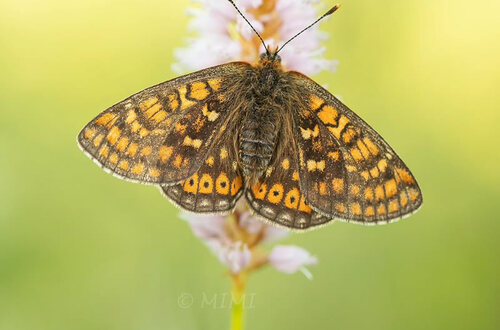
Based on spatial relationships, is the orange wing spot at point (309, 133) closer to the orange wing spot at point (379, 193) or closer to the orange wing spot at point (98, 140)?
the orange wing spot at point (379, 193)

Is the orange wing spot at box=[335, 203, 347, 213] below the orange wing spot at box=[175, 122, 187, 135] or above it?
below

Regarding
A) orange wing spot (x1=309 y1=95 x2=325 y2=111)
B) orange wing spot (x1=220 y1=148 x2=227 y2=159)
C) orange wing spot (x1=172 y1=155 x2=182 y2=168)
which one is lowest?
orange wing spot (x1=172 y1=155 x2=182 y2=168)

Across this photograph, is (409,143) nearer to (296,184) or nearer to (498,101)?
(498,101)

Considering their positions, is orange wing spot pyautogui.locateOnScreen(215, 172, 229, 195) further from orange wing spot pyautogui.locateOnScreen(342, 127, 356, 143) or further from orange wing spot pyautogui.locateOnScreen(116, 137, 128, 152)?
orange wing spot pyautogui.locateOnScreen(342, 127, 356, 143)

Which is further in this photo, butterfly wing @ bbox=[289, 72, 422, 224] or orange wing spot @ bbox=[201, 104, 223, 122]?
orange wing spot @ bbox=[201, 104, 223, 122]

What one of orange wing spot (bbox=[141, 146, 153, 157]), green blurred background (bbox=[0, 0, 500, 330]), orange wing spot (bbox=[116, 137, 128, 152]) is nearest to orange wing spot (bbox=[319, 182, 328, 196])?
orange wing spot (bbox=[141, 146, 153, 157])

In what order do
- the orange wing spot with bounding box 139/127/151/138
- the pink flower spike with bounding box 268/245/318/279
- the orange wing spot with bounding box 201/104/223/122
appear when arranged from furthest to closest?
1. the pink flower spike with bounding box 268/245/318/279
2. the orange wing spot with bounding box 201/104/223/122
3. the orange wing spot with bounding box 139/127/151/138


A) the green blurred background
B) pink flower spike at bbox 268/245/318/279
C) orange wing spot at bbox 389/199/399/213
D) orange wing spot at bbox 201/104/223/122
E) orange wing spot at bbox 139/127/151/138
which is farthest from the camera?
the green blurred background

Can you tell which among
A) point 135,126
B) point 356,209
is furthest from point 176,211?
point 356,209
